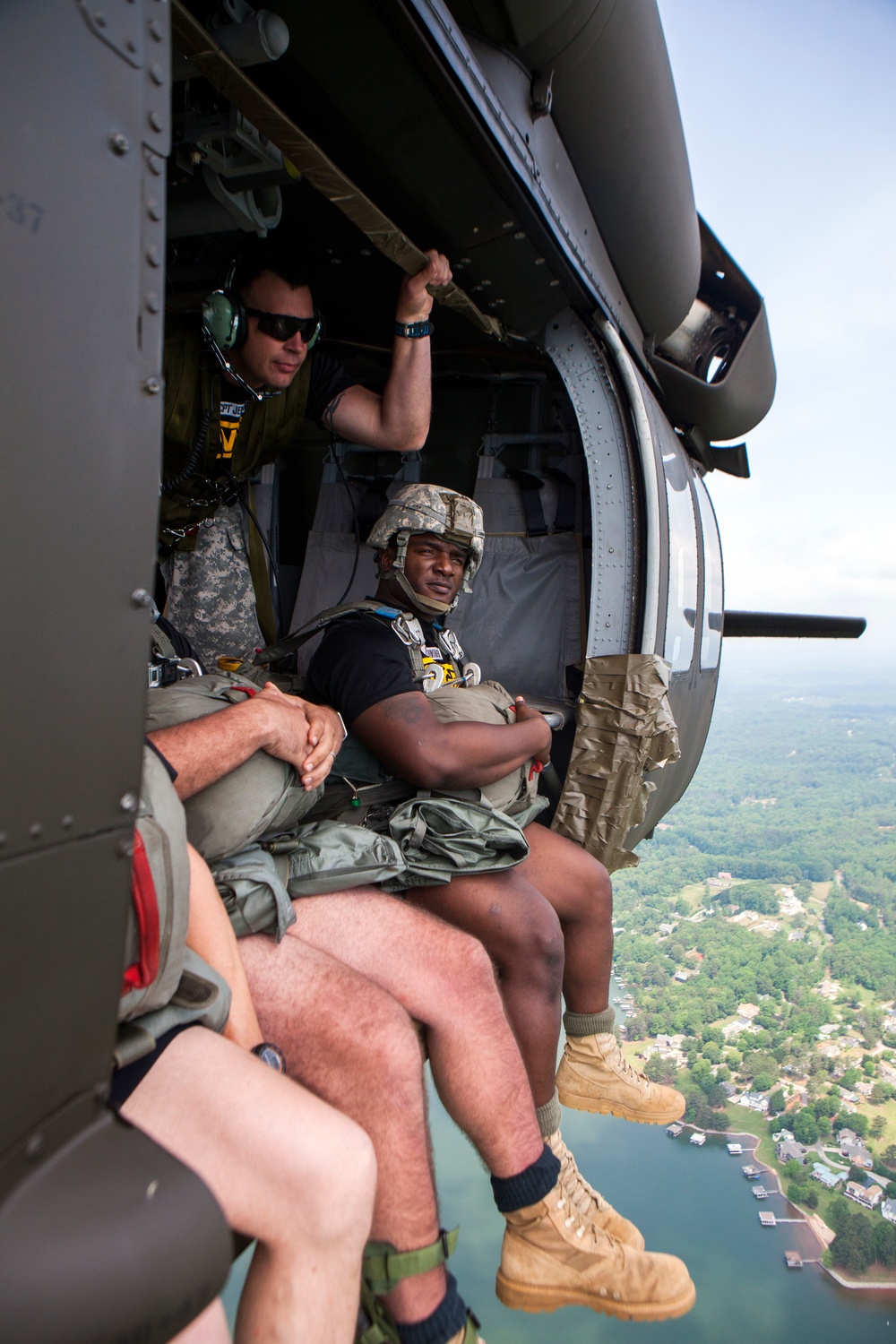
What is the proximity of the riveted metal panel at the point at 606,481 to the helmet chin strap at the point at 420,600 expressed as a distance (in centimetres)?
67

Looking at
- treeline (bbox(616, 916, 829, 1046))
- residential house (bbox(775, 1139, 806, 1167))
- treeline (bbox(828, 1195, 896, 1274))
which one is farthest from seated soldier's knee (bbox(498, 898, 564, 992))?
residential house (bbox(775, 1139, 806, 1167))

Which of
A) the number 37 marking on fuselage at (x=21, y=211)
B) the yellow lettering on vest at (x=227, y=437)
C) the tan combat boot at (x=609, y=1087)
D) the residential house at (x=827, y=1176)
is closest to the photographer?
the number 37 marking on fuselage at (x=21, y=211)

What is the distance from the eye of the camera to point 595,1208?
75.9 inches

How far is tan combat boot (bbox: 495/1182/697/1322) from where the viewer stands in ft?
5.77

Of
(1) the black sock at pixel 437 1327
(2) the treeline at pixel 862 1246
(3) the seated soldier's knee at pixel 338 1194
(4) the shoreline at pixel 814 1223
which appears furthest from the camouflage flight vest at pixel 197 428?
(2) the treeline at pixel 862 1246

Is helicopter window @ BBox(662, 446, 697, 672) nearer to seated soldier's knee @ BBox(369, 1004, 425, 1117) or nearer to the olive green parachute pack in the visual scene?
the olive green parachute pack

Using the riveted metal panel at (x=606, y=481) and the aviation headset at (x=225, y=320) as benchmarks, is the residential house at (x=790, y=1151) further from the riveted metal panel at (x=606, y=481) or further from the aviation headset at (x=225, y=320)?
the aviation headset at (x=225, y=320)


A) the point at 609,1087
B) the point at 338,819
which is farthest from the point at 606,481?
the point at 609,1087

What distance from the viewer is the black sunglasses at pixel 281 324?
2.09 metres

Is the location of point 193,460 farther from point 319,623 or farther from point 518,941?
point 518,941

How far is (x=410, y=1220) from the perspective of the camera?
134 centimetres

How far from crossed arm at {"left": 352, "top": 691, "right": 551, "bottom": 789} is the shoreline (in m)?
9.54

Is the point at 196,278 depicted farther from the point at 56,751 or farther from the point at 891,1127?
the point at 891,1127

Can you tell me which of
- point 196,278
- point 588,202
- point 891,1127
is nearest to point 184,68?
point 196,278
